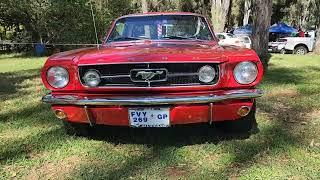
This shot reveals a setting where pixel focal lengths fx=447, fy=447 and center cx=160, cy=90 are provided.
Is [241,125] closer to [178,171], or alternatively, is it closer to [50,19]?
[178,171]

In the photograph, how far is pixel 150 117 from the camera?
439 centimetres

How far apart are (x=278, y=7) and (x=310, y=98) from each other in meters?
45.4

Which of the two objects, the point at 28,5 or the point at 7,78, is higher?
the point at 28,5

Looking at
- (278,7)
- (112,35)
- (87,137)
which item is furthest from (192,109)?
(278,7)

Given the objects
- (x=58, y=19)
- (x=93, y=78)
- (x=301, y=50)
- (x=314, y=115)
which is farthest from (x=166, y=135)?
(x=301, y=50)

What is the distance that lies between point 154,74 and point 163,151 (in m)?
0.89

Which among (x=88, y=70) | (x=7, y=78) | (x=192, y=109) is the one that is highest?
(x=88, y=70)

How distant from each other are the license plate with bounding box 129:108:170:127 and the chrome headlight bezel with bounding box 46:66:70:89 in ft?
2.46

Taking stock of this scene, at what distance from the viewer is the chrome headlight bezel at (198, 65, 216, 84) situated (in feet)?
14.3

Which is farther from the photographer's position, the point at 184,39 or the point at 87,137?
the point at 184,39

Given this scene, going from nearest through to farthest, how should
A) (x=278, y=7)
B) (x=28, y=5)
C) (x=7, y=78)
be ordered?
1. (x=7, y=78)
2. (x=28, y=5)
3. (x=278, y=7)

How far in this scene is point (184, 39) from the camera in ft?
18.5

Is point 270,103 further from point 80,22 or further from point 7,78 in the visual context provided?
point 80,22

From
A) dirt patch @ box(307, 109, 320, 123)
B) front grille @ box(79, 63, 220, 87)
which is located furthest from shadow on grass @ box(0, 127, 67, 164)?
dirt patch @ box(307, 109, 320, 123)
